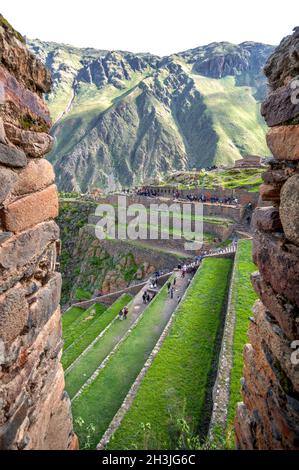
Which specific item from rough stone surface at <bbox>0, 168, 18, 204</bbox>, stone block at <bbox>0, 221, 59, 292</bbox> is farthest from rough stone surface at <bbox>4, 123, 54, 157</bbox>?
stone block at <bbox>0, 221, 59, 292</bbox>

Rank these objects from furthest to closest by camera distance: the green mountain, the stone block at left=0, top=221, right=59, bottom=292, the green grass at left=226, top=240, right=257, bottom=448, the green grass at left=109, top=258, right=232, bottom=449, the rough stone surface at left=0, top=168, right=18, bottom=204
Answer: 1. the green mountain
2. the green grass at left=109, top=258, right=232, bottom=449
3. the green grass at left=226, top=240, right=257, bottom=448
4. the stone block at left=0, top=221, right=59, bottom=292
5. the rough stone surface at left=0, top=168, right=18, bottom=204

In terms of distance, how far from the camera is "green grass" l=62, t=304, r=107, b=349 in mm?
20594

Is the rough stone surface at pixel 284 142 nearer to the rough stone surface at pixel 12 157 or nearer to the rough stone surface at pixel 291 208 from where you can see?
the rough stone surface at pixel 291 208

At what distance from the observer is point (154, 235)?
30734mm

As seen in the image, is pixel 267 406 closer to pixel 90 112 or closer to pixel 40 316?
pixel 40 316

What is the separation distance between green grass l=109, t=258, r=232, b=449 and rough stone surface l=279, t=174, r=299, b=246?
5.75 metres

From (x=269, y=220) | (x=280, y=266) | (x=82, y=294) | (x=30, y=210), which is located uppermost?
(x=30, y=210)

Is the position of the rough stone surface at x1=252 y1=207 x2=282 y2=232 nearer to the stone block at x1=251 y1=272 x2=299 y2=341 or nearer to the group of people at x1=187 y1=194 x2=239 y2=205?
the stone block at x1=251 y1=272 x2=299 y2=341

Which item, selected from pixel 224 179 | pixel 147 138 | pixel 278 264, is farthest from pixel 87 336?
pixel 147 138

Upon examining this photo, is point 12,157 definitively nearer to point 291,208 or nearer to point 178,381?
point 291,208

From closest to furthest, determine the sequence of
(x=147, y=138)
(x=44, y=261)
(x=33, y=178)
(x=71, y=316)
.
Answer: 1. (x=33, y=178)
2. (x=44, y=261)
3. (x=71, y=316)
4. (x=147, y=138)

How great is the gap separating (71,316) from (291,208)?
25.9m

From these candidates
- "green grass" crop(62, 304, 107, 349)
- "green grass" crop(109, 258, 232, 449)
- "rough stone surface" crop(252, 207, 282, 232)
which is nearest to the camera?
"rough stone surface" crop(252, 207, 282, 232)

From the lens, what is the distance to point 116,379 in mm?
12812
